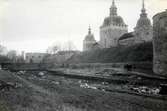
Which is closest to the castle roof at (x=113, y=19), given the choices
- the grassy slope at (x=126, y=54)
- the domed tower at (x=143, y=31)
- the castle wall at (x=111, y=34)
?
the castle wall at (x=111, y=34)

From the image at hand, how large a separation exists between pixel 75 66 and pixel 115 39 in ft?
80.8

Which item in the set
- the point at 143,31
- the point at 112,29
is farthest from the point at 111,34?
the point at 143,31

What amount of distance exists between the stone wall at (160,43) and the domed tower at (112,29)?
1720 inches

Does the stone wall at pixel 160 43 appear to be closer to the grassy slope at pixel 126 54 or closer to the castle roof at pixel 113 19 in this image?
the grassy slope at pixel 126 54

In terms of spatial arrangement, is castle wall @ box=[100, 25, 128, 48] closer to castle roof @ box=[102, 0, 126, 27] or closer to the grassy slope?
castle roof @ box=[102, 0, 126, 27]

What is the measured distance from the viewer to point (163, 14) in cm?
2680

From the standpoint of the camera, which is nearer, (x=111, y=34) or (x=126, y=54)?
(x=126, y=54)

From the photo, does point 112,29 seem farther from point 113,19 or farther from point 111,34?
point 113,19

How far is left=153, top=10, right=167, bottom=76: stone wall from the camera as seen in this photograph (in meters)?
26.0

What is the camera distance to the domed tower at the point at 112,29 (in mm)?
72688

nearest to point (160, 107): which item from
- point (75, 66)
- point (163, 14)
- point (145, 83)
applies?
point (145, 83)

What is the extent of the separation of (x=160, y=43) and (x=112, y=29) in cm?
4687

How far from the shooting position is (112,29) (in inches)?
2876

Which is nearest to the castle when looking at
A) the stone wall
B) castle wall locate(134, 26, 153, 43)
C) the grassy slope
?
castle wall locate(134, 26, 153, 43)
